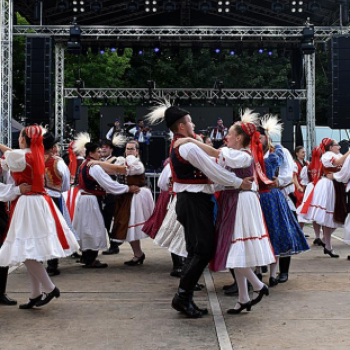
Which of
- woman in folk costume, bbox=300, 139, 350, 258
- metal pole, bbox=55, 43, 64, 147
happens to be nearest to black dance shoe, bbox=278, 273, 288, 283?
woman in folk costume, bbox=300, 139, 350, 258

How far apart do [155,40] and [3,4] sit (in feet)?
16.2

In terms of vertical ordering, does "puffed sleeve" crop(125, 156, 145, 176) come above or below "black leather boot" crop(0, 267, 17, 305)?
above

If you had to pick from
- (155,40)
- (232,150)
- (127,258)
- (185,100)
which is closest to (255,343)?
(232,150)

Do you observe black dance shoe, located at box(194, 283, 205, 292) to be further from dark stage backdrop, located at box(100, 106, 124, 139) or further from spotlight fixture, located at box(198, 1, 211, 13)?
dark stage backdrop, located at box(100, 106, 124, 139)

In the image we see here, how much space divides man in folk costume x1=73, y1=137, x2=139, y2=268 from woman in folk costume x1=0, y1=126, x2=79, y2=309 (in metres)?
2.29

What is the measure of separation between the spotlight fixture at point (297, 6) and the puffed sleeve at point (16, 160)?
14.4m

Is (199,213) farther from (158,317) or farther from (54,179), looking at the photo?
(54,179)

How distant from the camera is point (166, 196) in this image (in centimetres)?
759

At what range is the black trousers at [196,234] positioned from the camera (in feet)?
16.8

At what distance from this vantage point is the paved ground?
4418mm

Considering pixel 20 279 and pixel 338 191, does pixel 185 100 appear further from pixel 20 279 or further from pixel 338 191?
pixel 20 279

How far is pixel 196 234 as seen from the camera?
16.8 feet

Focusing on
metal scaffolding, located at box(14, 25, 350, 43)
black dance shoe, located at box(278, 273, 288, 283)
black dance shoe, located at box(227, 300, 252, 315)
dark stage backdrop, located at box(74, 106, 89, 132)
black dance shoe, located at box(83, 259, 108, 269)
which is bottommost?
black dance shoe, located at box(83, 259, 108, 269)

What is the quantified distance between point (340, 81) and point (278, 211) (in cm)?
1225
